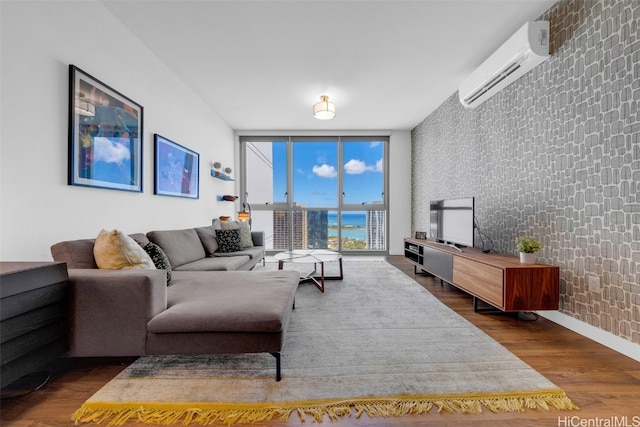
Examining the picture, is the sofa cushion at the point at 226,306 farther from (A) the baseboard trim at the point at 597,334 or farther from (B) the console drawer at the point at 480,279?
(A) the baseboard trim at the point at 597,334

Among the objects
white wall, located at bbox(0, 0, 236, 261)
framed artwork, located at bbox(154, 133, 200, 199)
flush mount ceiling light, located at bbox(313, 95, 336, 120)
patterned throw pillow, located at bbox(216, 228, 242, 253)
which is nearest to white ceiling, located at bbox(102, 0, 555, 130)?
flush mount ceiling light, located at bbox(313, 95, 336, 120)

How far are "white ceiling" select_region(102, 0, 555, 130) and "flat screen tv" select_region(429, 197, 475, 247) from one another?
1.62 m

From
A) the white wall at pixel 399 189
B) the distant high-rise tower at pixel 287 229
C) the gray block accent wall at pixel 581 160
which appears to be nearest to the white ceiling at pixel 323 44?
the gray block accent wall at pixel 581 160

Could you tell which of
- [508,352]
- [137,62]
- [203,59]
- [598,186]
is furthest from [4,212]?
[598,186]

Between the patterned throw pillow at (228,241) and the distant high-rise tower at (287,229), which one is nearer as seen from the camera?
the patterned throw pillow at (228,241)

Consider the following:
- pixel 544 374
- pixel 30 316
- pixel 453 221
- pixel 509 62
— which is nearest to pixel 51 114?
pixel 30 316

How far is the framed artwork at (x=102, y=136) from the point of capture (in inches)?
73.6

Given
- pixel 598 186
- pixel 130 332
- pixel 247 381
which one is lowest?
pixel 247 381

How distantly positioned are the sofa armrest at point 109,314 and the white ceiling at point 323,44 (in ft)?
7.30

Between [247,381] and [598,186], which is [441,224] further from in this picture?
[247,381]

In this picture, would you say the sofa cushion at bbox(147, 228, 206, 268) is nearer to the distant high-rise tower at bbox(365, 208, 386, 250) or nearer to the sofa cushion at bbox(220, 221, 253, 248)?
the sofa cushion at bbox(220, 221, 253, 248)

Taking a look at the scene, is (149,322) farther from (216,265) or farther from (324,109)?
(324,109)

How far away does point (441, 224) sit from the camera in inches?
138

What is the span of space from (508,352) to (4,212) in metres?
3.18
